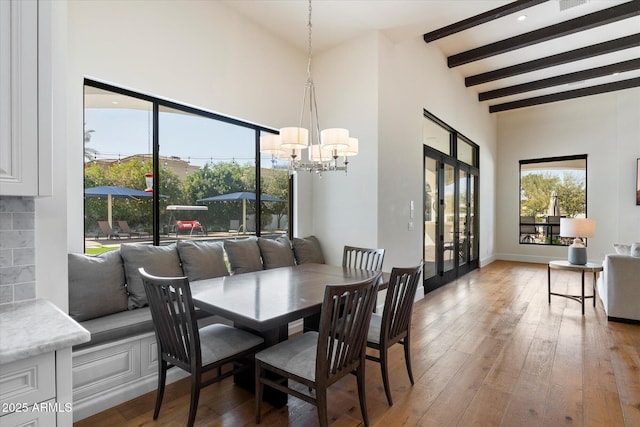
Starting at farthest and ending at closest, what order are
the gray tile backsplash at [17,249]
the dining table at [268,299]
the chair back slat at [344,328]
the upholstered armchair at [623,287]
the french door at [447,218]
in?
the french door at [447,218], the upholstered armchair at [623,287], the dining table at [268,299], the chair back slat at [344,328], the gray tile backsplash at [17,249]

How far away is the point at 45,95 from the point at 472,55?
5.99 m

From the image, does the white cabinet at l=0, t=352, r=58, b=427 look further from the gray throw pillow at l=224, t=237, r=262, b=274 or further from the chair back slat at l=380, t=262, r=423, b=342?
the gray throw pillow at l=224, t=237, r=262, b=274

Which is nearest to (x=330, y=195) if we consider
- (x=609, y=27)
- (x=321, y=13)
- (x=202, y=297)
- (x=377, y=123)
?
(x=377, y=123)

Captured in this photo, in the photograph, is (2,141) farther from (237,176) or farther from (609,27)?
(609,27)

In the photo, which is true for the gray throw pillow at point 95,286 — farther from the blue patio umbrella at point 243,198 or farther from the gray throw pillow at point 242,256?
the blue patio umbrella at point 243,198

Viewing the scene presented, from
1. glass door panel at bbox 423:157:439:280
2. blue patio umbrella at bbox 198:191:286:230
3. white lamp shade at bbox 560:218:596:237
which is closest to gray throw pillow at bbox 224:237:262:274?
blue patio umbrella at bbox 198:191:286:230

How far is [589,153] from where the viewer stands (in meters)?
7.93

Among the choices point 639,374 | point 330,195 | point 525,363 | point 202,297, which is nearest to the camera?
point 202,297

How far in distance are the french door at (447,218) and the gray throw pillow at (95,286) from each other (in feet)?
14.1

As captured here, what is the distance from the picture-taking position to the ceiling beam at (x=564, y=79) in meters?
5.95

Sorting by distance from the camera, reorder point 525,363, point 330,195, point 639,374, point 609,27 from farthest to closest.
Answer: point 609,27
point 330,195
point 525,363
point 639,374

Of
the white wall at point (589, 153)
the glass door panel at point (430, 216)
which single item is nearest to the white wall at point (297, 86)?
the glass door panel at point (430, 216)

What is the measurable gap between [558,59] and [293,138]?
5644 millimetres

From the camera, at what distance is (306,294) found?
7.47 feet
